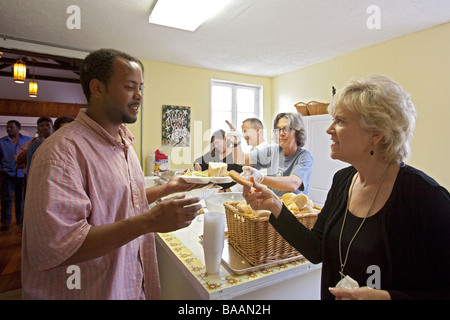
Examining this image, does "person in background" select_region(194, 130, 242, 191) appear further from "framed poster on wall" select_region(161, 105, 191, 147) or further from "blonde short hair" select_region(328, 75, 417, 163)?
"blonde short hair" select_region(328, 75, 417, 163)

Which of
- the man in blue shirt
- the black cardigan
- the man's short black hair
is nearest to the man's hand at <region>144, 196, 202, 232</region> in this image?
the man's short black hair

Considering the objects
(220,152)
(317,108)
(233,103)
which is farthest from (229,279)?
(233,103)

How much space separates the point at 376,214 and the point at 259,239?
0.45m

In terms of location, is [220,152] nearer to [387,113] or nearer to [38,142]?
[38,142]

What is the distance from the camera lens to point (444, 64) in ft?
9.35

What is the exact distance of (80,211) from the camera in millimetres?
821

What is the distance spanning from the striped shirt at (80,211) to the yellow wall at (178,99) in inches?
129

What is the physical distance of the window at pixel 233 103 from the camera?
5.02 m

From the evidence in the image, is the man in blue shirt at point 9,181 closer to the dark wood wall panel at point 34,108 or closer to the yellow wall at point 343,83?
the yellow wall at point 343,83

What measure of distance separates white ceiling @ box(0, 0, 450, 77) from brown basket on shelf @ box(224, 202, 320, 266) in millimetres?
2227

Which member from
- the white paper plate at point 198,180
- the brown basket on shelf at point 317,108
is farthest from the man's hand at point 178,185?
the brown basket on shelf at point 317,108
